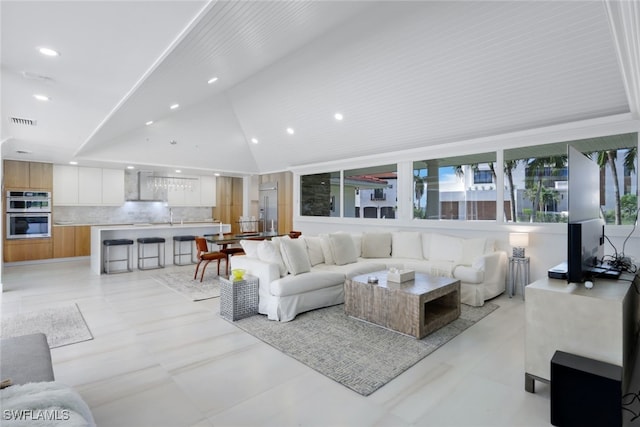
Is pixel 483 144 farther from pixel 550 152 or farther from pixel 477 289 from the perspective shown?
pixel 477 289

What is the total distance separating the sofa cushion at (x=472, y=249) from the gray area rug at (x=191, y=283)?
408 cm

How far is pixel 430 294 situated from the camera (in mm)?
3539

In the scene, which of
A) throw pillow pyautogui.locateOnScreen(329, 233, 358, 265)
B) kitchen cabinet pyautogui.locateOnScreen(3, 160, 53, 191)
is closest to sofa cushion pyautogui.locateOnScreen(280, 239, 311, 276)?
throw pillow pyautogui.locateOnScreen(329, 233, 358, 265)

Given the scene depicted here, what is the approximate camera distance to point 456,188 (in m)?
6.10

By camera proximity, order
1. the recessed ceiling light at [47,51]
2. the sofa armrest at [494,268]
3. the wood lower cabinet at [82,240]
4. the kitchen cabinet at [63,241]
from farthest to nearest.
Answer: the wood lower cabinet at [82,240]
the kitchen cabinet at [63,241]
the sofa armrest at [494,268]
the recessed ceiling light at [47,51]

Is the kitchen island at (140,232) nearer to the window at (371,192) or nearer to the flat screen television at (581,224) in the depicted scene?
the window at (371,192)

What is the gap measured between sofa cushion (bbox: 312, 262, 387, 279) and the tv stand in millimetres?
2516

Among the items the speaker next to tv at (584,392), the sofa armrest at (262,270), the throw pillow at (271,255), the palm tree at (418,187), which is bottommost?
the speaker next to tv at (584,392)

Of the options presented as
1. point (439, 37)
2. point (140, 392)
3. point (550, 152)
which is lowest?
point (140, 392)

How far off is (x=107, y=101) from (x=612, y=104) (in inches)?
256

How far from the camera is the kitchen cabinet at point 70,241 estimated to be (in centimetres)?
829

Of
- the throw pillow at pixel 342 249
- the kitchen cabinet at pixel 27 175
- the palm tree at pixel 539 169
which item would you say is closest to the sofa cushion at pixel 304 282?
the throw pillow at pixel 342 249

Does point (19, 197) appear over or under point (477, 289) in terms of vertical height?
over

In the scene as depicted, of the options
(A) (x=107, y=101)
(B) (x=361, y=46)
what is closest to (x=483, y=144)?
(B) (x=361, y=46)
